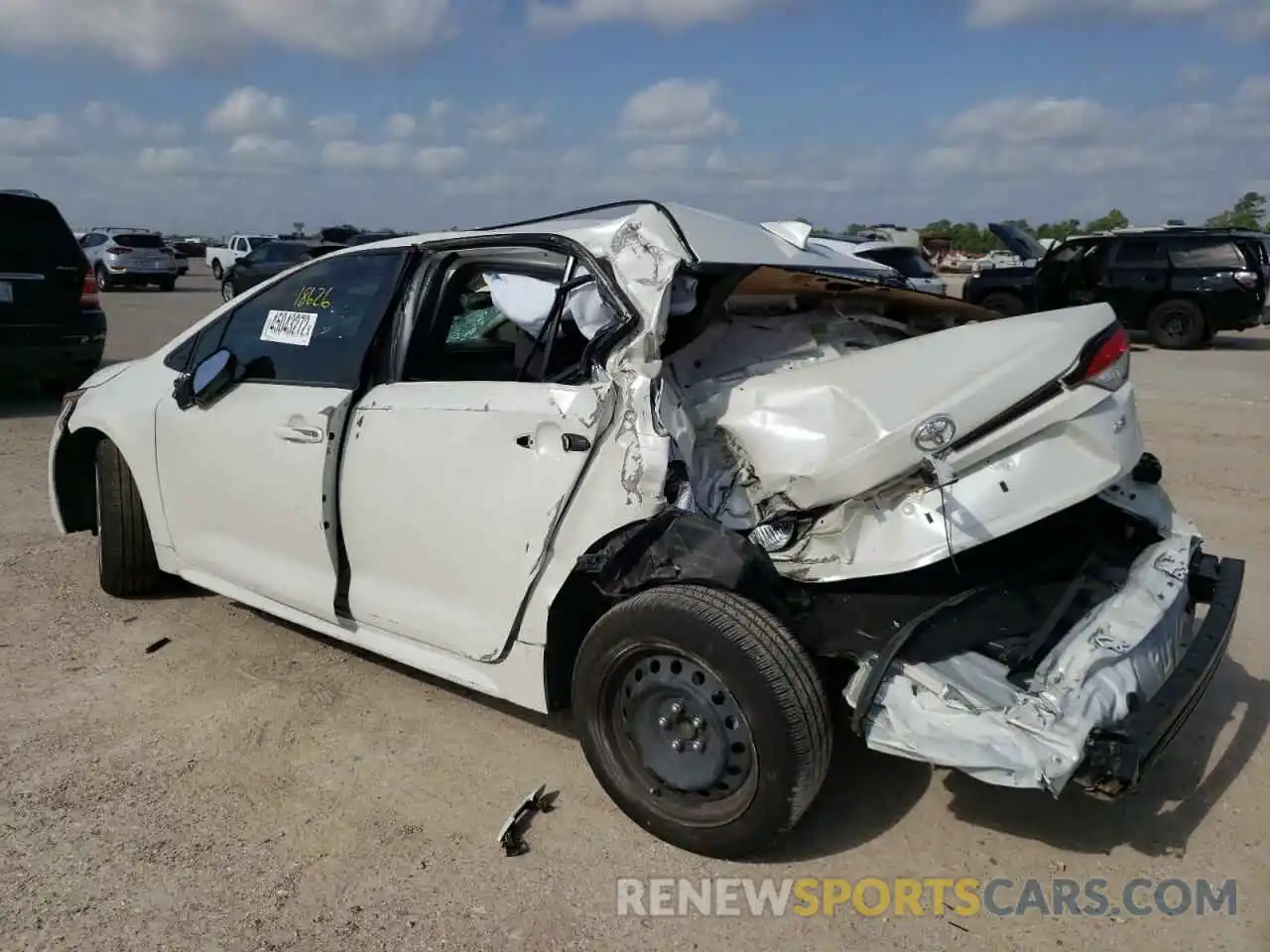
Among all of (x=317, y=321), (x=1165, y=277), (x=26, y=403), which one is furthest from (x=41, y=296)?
(x=1165, y=277)

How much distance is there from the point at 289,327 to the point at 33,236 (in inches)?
247

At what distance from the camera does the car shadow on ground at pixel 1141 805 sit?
3113mm

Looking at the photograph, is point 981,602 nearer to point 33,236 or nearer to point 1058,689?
point 1058,689

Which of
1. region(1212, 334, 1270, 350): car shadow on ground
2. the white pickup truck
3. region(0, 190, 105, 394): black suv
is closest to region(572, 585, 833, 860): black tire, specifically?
region(0, 190, 105, 394): black suv

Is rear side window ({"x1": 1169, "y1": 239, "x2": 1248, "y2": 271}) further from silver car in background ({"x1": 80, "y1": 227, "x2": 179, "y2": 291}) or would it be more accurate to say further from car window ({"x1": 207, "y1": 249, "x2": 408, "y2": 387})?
silver car in background ({"x1": 80, "y1": 227, "x2": 179, "y2": 291})

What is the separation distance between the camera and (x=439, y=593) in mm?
3451

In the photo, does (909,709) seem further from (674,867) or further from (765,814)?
(674,867)

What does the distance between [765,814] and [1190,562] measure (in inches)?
69.2

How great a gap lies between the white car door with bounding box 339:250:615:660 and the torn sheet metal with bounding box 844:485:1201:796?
1074mm

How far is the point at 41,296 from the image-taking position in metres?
8.90

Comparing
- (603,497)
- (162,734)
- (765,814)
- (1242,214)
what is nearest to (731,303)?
(603,497)

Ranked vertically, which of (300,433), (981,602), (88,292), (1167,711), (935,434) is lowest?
(1167,711)

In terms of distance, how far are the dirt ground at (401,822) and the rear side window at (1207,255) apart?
13.2 meters

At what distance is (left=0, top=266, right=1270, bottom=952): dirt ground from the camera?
107 inches
